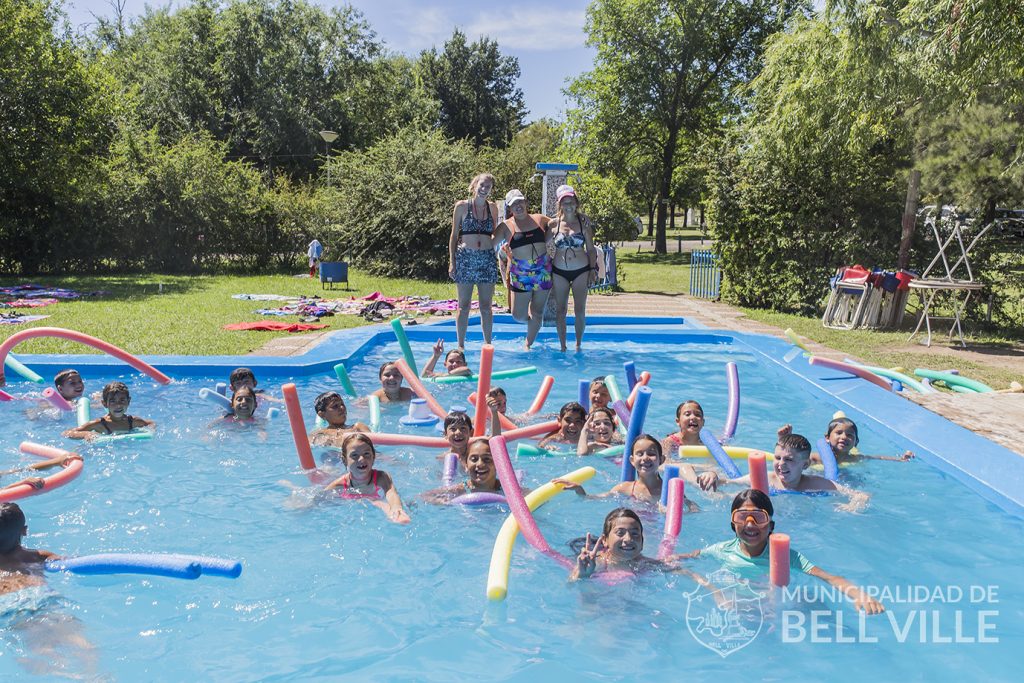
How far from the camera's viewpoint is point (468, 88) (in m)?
48.8

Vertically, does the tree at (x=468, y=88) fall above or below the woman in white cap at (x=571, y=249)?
above

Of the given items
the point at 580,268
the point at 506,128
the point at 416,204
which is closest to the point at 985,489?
the point at 580,268

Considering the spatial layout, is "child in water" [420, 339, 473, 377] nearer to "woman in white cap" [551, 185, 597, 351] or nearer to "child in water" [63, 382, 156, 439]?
"woman in white cap" [551, 185, 597, 351]

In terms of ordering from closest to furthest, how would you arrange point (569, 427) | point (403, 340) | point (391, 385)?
point (569, 427) → point (391, 385) → point (403, 340)

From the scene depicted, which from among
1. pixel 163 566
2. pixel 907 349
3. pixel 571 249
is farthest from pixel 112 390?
pixel 907 349

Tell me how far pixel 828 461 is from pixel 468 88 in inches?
1802

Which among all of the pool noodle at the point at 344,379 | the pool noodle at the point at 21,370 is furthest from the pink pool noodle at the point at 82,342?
the pool noodle at the point at 344,379

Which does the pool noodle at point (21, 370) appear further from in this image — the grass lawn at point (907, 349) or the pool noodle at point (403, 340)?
the grass lawn at point (907, 349)

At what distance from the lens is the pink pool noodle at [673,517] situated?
4750 mm

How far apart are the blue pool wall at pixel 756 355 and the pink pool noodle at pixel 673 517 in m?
2.39

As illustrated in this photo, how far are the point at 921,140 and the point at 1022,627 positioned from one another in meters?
10.7

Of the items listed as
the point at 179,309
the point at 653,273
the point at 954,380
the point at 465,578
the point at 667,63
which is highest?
the point at 667,63

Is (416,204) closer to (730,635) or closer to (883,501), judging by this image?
(883,501)

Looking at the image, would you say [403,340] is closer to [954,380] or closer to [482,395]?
[482,395]
